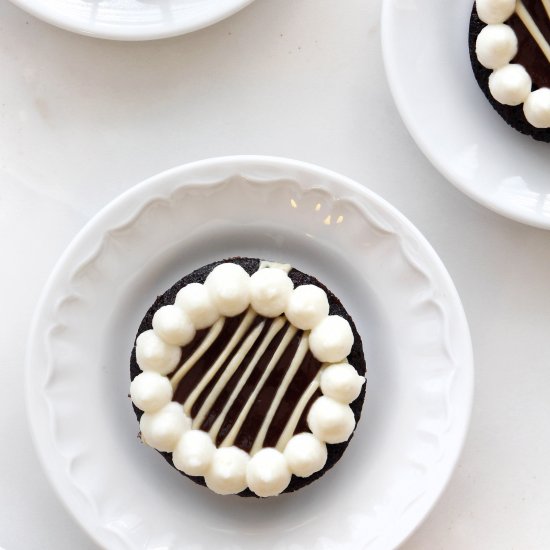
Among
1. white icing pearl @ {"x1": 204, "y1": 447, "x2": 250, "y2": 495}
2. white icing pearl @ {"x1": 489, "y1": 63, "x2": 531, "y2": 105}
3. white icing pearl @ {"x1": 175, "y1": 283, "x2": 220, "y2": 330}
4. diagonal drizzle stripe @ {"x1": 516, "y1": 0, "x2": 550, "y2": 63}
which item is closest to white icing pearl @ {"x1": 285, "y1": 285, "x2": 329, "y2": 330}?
white icing pearl @ {"x1": 175, "y1": 283, "x2": 220, "y2": 330}

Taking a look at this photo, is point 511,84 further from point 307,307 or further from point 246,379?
point 246,379

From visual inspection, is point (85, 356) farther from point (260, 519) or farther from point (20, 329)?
point (260, 519)

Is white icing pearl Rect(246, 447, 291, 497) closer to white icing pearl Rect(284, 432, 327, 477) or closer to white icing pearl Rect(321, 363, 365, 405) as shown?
white icing pearl Rect(284, 432, 327, 477)

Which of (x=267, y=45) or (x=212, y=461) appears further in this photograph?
(x=267, y=45)

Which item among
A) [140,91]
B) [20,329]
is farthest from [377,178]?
[20,329]

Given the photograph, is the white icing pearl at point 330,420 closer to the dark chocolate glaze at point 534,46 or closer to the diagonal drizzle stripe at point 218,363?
the diagonal drizzle stripe at point 218,363

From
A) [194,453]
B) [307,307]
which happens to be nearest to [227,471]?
[194,453]

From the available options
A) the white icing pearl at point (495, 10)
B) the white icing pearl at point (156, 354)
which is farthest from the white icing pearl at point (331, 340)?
the white icing pearl at point (495, 10)
